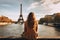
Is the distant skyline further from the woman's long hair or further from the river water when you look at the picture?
the woman's long hair

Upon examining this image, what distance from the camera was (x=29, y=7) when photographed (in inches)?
125

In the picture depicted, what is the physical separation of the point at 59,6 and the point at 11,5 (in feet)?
3.18

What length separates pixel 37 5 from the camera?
319cm

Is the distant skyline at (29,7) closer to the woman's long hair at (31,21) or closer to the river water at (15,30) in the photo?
the river water at (15,30)

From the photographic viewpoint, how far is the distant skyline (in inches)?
121

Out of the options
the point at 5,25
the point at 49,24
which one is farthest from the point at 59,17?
the point at 5,25

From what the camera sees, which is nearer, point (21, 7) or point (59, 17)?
point (21, 7)

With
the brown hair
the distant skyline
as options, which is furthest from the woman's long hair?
the distant skyline

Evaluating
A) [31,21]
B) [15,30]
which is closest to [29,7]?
[15,30]

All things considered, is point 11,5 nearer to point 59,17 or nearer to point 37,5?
point 37,5

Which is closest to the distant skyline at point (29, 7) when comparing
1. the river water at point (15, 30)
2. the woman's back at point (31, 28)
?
the river water at point (15, 30)

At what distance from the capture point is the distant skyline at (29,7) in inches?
121

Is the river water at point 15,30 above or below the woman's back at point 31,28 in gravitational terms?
below

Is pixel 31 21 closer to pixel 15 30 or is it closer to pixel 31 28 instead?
pixel 31 28
